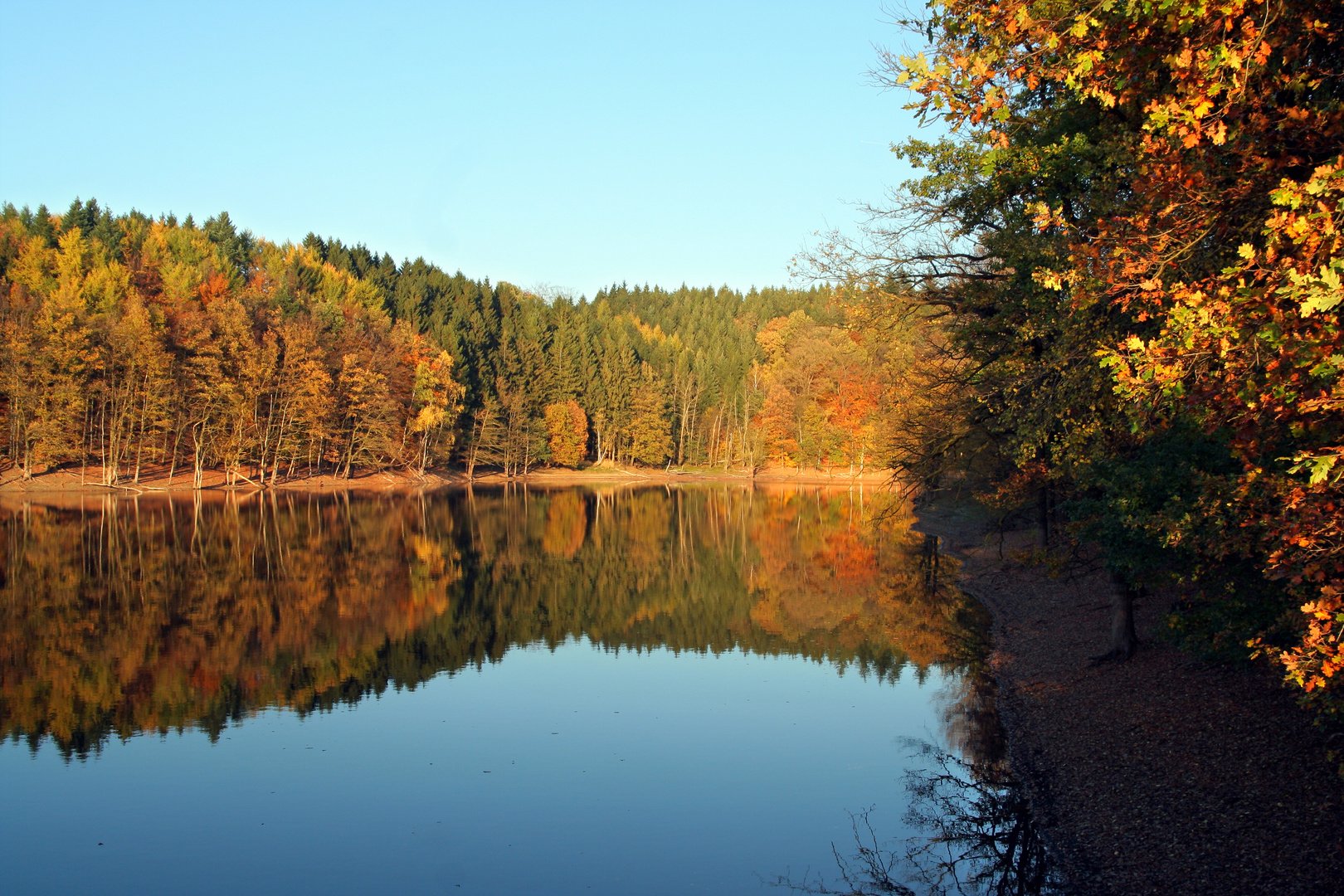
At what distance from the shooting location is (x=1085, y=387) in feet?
41.5

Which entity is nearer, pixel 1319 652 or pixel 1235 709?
pixel 1319 652

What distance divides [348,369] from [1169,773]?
228ft

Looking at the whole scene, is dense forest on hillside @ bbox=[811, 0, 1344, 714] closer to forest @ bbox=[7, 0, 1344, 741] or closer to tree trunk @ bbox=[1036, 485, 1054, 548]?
forest @ bbox=[7, 0, 1344, 741]

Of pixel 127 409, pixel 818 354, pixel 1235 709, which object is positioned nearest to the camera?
pixel 1235 709

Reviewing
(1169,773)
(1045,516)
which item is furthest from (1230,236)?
(1045,516)

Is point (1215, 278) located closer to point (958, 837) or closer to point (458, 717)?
point (958, 837)

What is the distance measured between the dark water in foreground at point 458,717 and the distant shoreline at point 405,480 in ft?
104

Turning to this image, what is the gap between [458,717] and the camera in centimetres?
1614

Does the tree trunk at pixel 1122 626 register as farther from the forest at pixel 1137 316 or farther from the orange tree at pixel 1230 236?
the orange tree at pixel 1230 236

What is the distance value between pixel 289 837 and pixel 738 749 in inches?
253


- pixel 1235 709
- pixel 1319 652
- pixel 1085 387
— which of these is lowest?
pixel 1235 709

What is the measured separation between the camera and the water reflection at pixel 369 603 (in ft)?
57.7

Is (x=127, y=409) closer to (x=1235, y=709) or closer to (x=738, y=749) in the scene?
(x=738, y=749)

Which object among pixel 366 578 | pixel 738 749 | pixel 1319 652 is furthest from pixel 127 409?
pixel 1319 652
